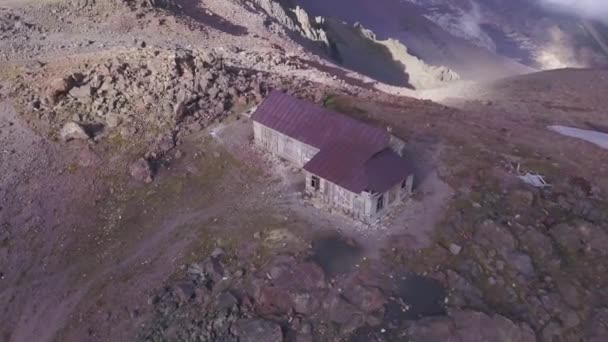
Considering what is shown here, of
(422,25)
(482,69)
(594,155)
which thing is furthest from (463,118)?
(422,25)

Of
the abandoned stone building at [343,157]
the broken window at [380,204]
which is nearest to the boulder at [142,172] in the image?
the abandoned stone building at [343,157]

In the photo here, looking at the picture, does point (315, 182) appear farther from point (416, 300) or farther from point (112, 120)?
point (112, 120)

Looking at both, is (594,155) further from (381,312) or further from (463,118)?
(381,312)

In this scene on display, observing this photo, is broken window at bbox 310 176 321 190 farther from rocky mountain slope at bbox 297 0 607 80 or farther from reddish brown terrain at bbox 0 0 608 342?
rocky mountain slope at bbox 297 0 607 80

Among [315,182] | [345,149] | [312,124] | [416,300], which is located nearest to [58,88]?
[312,124]

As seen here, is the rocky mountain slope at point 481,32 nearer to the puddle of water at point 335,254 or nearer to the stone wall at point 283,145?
the stone wall at point 283,145
